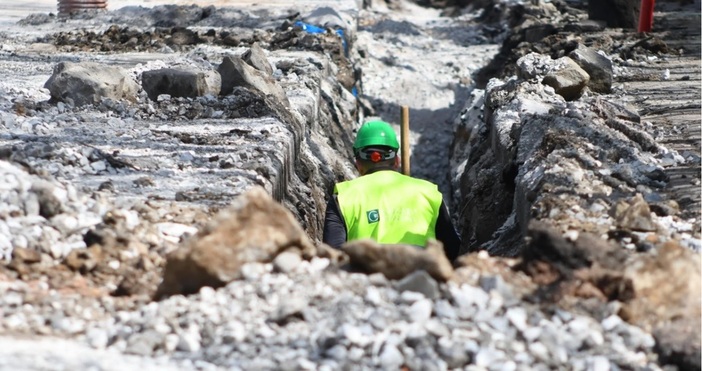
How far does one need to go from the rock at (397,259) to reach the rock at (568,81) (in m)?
5.25

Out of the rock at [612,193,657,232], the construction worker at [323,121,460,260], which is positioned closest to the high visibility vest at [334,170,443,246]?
the construction worker at [323,121,460,260]

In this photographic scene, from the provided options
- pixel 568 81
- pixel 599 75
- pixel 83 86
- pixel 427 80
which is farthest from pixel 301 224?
pixel 427 80

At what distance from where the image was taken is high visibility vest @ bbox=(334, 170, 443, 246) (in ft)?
18.1

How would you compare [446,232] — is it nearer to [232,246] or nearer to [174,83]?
[232,246]

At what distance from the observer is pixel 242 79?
345 inches

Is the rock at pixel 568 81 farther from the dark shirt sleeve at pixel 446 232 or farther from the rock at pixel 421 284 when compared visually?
the rock at pixel 421 284

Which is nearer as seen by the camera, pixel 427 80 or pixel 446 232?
pixel 446 232

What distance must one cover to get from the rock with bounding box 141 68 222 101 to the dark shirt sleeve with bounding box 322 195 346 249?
11.2 ft

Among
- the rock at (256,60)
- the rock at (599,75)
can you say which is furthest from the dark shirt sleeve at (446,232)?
the rock at (599,75)

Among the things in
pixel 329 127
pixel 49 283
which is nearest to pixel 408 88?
pixel 329 127

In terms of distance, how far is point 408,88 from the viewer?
14.3 metres

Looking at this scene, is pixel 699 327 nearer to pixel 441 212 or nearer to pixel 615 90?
pixel 441 212

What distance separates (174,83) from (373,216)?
362 centimetres

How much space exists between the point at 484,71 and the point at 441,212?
873 centimetres
